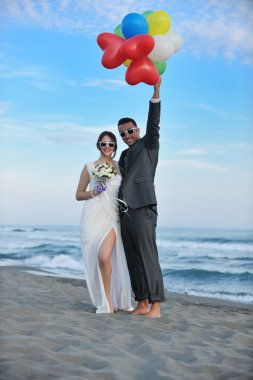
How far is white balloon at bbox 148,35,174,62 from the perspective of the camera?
4039mm

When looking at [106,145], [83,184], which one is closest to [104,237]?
[83,184]

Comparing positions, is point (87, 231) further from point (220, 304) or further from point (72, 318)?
point (220, 304)

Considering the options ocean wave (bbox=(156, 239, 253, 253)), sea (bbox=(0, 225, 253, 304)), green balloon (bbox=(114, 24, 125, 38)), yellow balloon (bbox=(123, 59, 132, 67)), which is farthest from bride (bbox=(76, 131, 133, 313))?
ocean wave (bbox=(156, 239, 253, 253))

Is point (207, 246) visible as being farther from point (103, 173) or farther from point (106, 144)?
point (103, 173)

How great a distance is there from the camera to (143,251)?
4.50 metres

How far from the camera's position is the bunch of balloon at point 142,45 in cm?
392

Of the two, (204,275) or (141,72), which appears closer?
(141,72)

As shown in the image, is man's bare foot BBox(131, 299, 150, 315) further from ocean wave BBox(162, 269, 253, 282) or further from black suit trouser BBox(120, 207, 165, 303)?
ocean wave BBox(162, 269, 253, 282)

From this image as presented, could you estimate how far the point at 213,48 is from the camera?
314 centimetres

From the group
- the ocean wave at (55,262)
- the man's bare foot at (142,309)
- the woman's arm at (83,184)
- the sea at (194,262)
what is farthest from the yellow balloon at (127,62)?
the ocean wave at (55,262)

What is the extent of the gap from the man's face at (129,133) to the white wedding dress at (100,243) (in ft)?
1.09

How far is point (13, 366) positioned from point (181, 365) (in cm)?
91

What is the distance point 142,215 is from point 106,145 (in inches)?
29.5

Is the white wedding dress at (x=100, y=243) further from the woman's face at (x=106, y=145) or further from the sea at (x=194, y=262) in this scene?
the sea at (x=194, y=262)
